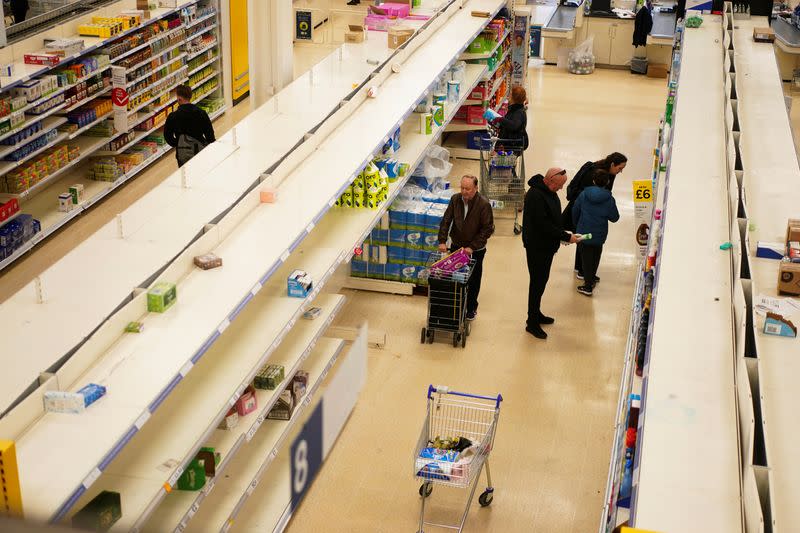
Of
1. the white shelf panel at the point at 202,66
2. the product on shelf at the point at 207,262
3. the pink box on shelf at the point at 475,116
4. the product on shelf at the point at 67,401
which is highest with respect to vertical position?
the product on shelf at the point at 207,262

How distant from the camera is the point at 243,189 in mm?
6930

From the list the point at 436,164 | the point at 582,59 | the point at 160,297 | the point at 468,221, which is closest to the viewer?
the point at 160,297

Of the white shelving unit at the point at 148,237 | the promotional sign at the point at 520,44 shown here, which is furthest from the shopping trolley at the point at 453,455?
the promotional sign at the point at 520,44

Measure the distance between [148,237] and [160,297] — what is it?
990mm

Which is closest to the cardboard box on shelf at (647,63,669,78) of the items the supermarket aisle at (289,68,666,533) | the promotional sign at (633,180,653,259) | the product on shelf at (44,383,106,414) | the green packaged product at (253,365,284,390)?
the supermarket aisle at (289,68,666,533)

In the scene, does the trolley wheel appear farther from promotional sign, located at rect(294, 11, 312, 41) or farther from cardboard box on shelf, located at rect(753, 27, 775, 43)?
promotional sign, located at rect(294, 11, 312, 41)

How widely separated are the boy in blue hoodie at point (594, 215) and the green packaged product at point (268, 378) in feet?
12.3

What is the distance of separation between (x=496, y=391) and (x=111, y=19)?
600cm

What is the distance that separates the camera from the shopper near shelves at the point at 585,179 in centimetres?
877

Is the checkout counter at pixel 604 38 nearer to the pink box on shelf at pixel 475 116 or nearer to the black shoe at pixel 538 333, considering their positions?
the pink box on shelf at pixel 475 116

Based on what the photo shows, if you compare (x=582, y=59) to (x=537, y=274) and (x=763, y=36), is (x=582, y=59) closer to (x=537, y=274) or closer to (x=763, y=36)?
(x=763, y=36)

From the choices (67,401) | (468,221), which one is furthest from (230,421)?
(468,221)

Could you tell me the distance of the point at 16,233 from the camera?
929cm

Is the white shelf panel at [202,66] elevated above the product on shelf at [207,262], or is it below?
below
